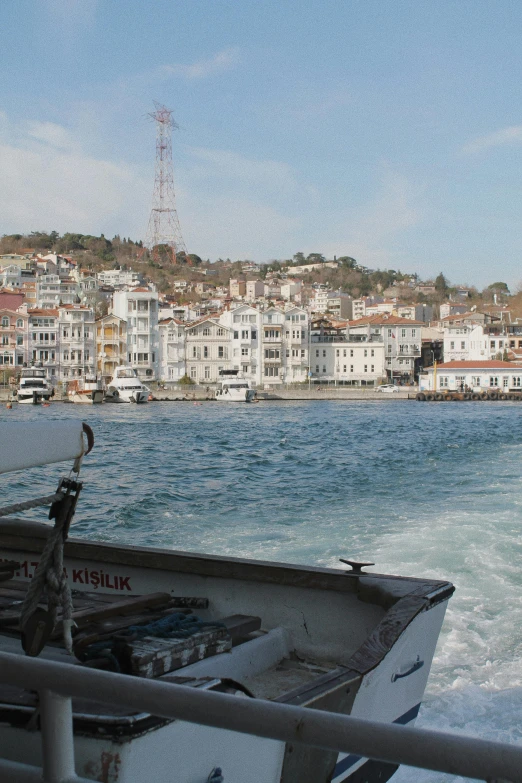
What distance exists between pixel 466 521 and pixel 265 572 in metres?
8.74

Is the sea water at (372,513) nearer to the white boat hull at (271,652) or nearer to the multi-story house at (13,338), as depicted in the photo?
the white boat hull at (271,652)

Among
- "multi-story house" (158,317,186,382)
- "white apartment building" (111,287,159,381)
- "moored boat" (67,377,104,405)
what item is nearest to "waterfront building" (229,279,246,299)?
"multi-story house" (158,317,186,382)

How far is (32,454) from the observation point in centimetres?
250

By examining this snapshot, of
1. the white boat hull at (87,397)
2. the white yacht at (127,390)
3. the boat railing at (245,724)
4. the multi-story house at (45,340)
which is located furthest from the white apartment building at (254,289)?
the boat railing at (245,724)

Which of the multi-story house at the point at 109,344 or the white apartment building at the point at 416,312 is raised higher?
the white apartment building at the point at 416,312

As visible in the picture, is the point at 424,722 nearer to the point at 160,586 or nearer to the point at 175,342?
the point at 160,586

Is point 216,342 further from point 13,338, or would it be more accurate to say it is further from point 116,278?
point 116,278

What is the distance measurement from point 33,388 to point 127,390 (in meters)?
7.28

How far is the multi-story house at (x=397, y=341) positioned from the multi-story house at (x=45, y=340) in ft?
106

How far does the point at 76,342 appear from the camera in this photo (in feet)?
250

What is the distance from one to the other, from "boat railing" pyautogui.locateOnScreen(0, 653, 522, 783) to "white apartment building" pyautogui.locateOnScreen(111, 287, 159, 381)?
252ft

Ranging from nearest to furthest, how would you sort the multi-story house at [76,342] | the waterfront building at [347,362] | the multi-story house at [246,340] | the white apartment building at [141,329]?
the multi-story house at [76,342]
the white apartment building at [141,329]
the multi-story house at [246,340]
the waterfront building at [347,362]

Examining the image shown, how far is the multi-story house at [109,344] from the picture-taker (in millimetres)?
77875

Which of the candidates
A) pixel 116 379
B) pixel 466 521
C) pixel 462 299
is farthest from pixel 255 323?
pixel 462 299
